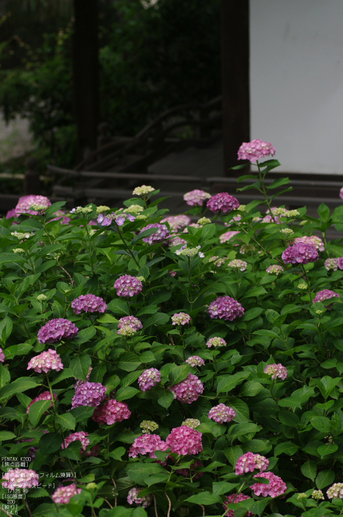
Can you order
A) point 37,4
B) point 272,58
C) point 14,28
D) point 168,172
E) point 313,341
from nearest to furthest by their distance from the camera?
point 313,341 < point 272,58 < point 168,172 < point 37,4 < point 14,28

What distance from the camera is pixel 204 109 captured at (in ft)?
34.1

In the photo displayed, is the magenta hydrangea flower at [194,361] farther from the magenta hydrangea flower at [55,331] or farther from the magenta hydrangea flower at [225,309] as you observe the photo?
the magenta hydrangea flower at [55,331]

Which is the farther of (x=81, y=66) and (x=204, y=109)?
(x=204, y=109)

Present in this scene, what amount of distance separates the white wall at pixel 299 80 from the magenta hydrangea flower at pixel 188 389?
13.6 feet

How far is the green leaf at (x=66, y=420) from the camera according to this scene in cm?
136

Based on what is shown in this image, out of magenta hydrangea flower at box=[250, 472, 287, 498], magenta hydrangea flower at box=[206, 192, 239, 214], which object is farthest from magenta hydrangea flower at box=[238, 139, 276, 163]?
magenta hydrangea flower at box=[250, 472, 287, 498]

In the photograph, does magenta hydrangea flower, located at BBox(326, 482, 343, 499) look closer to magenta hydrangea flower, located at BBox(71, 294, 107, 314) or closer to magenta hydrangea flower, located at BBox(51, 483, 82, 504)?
magenta hydrangea flower, located at BBox(51, 483, 82, 504)

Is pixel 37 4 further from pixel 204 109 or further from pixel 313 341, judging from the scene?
pixel 313 341

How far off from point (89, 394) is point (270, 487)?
50 cm

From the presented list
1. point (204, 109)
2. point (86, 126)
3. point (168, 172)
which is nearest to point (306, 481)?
point (168, 172)

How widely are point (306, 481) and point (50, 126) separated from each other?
12.4m

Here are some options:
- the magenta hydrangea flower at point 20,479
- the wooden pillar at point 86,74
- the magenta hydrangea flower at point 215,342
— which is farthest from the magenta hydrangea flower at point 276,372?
the wooden pillar at point 86,74

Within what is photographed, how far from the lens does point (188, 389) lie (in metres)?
1.52

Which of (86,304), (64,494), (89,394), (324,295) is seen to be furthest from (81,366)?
(324,295)
